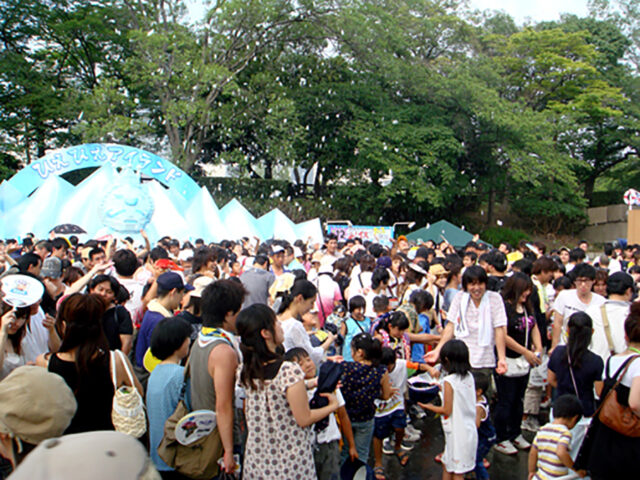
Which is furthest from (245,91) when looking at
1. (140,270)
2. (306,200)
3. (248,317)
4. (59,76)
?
(248,317)

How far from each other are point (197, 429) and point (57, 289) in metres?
2.78

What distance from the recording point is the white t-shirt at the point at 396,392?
4109 millimetres

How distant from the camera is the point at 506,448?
4.63 meters

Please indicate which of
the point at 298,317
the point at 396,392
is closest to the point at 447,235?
the point at 396,392

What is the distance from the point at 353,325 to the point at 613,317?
2022mm

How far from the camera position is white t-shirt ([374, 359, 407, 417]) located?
4109mm

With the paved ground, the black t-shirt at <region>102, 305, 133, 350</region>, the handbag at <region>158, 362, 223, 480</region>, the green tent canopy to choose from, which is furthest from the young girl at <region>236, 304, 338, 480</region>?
the green tent canopy

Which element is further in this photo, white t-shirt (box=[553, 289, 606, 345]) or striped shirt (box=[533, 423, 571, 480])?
white t-shirt (box=[553, 289, 606, 345])

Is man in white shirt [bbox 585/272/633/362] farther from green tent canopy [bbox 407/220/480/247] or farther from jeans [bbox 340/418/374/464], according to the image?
green tent canopy [bbox 407/220/480/247]

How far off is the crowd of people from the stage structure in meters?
9.10

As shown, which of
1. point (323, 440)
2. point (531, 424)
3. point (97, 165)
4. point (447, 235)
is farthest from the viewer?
point (97, 165)

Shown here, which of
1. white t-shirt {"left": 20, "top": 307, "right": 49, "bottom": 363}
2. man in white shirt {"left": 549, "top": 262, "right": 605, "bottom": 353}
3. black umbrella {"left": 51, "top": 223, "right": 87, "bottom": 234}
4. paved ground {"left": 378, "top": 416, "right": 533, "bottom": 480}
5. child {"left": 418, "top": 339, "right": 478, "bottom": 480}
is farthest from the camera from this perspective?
black umbrella {"left": 51, "top": 223, "right": 87, "bottom": 234}

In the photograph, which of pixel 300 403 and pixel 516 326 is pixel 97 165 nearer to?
pixel 516 326

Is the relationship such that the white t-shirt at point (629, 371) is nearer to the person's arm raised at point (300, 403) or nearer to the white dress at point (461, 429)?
the white dress at point (461, 429)
